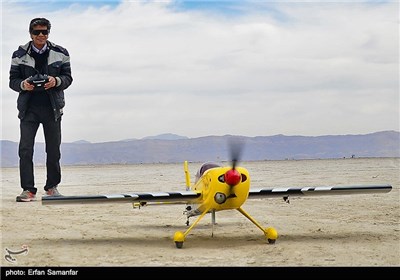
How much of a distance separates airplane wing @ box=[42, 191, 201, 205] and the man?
4.39 ft

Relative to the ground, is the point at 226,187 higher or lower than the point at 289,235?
higher

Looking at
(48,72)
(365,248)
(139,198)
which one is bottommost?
(365,248)

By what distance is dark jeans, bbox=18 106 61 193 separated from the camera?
1384cm

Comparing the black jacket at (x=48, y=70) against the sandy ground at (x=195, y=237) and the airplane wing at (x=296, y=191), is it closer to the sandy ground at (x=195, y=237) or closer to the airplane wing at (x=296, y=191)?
the sandy ground at (x=195, y=237)

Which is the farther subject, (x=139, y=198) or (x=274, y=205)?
(x=274, y=205)

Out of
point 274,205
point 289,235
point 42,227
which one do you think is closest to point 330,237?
point 289,235

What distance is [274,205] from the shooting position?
74.6 feet

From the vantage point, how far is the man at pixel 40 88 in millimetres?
13289

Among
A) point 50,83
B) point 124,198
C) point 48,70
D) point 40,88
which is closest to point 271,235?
point 124,198

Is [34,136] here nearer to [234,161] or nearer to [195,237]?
[195,237]

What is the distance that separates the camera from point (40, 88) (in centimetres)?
1317
